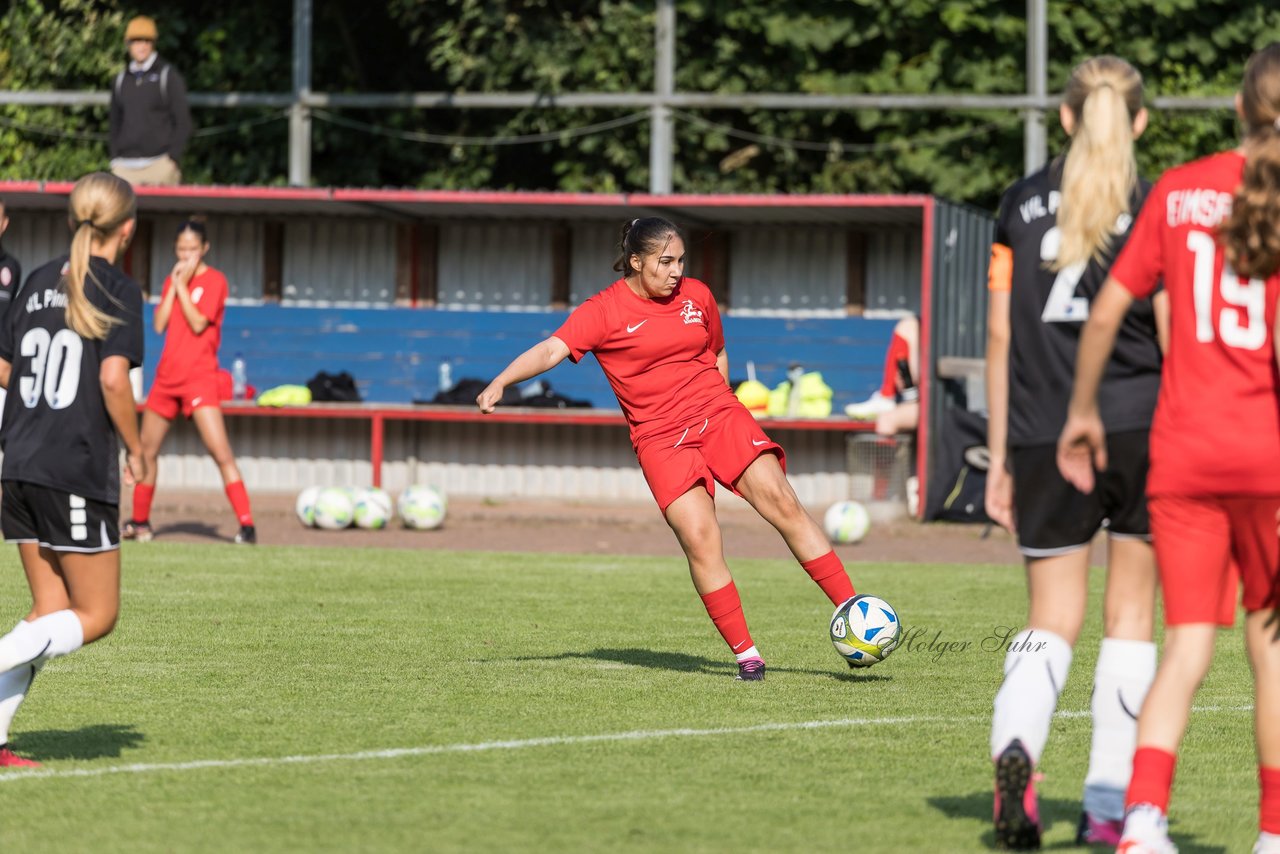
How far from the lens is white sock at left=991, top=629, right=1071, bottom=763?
522cm

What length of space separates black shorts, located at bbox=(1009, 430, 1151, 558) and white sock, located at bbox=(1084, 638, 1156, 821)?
306mm

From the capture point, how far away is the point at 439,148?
26250 millimetres

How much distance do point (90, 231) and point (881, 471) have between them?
44.2ft

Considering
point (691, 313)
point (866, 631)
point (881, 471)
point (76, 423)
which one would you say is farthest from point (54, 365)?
point (881, 471)

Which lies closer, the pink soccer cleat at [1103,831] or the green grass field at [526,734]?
the pink soccer cleat at [1103,831]

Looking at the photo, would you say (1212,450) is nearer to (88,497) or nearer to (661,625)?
(88,497)

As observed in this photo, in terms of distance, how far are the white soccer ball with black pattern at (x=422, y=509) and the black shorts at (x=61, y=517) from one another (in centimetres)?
1106

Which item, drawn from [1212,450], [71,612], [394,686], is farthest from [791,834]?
[394,686]

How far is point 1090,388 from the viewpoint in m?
4.99

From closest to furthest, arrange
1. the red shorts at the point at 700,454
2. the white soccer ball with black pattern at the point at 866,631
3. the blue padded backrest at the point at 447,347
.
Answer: the white soccer ball with black pattern at the point at 866,631 < the red shorts at the point at 700,454 < the blue padded backrest at the point at 447,347

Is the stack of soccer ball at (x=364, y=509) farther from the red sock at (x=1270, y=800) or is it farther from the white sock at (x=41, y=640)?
the red sock at (x=1270, y=800)

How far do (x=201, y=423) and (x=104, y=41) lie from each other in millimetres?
12757

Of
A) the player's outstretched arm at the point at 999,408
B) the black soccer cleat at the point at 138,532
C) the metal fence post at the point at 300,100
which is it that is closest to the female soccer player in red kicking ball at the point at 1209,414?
the player's outstretched arm at the point at 999,408

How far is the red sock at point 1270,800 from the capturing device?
Answer: 198 inches
